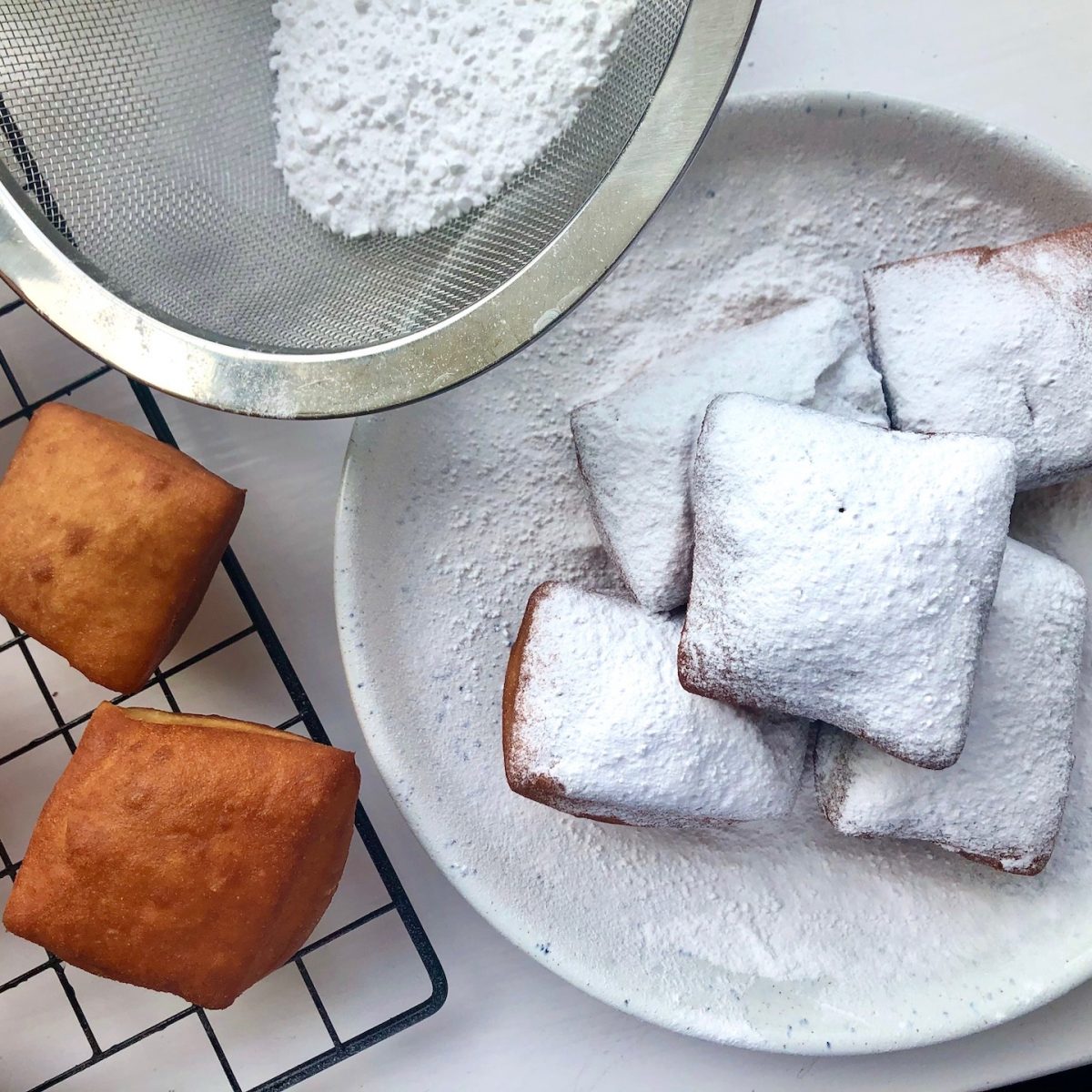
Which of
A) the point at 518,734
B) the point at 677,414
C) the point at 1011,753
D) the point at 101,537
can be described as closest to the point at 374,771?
the point at 518,734

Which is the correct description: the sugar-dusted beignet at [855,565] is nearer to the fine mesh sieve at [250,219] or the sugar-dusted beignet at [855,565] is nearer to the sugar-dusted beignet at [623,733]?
the sugar-dusted beignet at [623,733]

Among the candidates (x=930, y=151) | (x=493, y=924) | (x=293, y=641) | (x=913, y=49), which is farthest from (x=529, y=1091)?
(x=913, y=49)

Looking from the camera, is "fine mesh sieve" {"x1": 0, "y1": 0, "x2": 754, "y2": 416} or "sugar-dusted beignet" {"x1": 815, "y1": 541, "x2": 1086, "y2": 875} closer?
"fine mesh sieve" {"x1": 0, "y1": 0, "x2": 754, "y2": 416}

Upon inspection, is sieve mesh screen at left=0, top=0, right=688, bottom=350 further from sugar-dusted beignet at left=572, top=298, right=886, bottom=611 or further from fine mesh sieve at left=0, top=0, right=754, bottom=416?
sugar-dusted beignet at left=572, top=298, right=886, bottom=611

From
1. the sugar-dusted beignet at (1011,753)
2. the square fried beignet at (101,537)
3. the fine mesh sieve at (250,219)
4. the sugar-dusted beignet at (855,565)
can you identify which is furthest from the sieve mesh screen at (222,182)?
the sugar-dusted beignet at (1011,753)

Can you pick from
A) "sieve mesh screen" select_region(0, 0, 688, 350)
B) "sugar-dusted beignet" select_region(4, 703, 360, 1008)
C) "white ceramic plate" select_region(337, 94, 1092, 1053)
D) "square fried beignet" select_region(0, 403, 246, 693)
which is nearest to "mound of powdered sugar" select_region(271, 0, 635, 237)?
"sieve mesh screen" select_region(0, 0, 688, 350)
